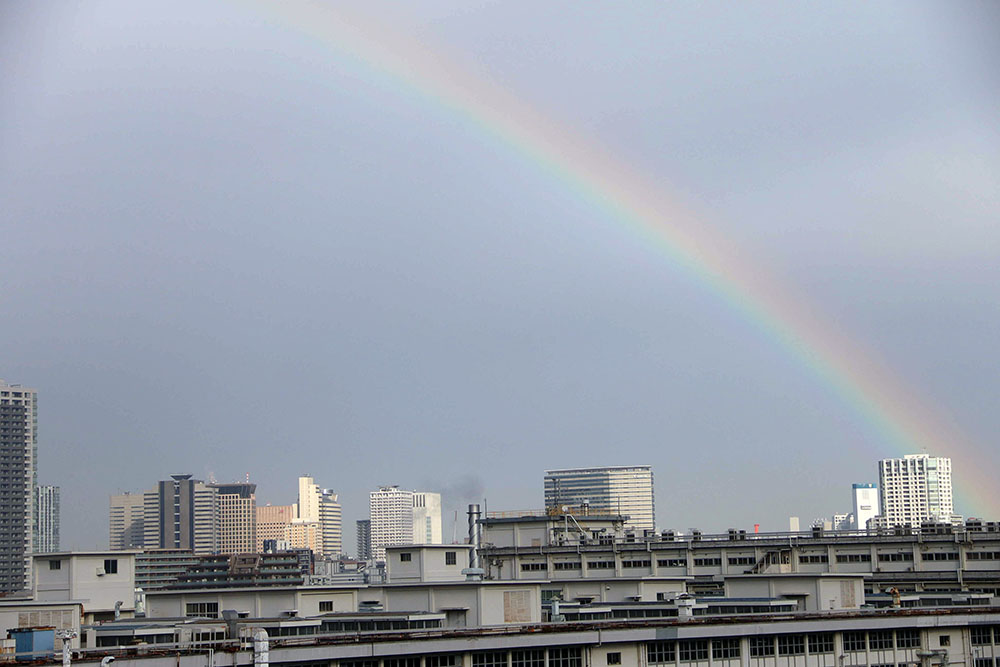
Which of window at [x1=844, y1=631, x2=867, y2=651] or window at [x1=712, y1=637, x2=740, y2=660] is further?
window at [x1=844, y1=631, x2=867, y2=651]

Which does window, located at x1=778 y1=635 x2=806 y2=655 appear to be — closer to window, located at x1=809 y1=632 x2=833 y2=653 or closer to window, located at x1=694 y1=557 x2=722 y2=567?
window, located at x1=809 y1=632 x2=833 y2=653

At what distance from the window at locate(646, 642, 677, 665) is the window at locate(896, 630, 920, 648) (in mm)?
14341

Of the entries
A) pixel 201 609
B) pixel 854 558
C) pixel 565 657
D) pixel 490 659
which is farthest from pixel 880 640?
pixel 854 558

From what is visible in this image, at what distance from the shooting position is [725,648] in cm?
5944

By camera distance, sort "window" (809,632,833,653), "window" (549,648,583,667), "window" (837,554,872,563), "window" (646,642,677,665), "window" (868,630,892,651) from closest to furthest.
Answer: "window" (549,648,583,667) → "window" (646,642,677,665) → "window" (809,632,833,653) → "window" (868,630,892,651) → "window" (837,554,872,563)

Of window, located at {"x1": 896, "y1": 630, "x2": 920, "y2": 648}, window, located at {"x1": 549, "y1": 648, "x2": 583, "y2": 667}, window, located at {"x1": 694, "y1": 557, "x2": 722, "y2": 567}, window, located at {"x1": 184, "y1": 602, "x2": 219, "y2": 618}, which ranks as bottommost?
window, located at {"x1": 896, "y1": 630, "x2": 920, "y2": 648}

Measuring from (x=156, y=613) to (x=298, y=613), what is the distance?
43.9 feet

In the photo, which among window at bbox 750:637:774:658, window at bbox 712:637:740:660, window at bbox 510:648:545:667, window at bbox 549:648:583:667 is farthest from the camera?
window at bbox 750:637:774:658

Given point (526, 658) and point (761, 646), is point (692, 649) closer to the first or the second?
point (761, 646)

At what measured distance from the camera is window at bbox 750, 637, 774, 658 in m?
60.3

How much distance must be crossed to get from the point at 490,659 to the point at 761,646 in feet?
49.8

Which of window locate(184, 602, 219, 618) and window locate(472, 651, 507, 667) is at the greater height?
window locate(184, 602, 219, 618)

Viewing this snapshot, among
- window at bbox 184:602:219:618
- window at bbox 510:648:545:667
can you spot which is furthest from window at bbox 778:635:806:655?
window at bbox 184:602:219:618

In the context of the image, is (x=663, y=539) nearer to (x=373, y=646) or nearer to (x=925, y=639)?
(x=925, y=639)
